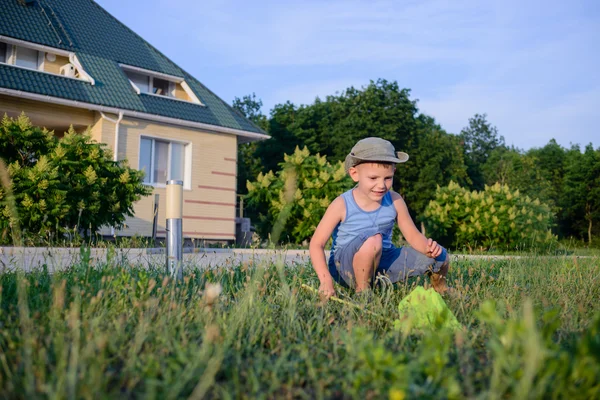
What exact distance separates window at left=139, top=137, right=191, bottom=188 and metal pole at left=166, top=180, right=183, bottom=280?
35.5 ft

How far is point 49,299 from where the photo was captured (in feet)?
10.5

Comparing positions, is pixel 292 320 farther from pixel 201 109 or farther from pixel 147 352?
pixel 201 109

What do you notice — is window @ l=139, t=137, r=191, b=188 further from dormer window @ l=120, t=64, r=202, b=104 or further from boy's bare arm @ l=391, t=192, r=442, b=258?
boy's bare arm @ l=391, t=192, r=442, b=258

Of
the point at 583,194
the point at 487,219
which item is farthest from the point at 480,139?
the point at 487,219

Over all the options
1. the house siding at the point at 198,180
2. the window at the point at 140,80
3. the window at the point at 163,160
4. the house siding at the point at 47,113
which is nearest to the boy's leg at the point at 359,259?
the house siding at the point at 198,180

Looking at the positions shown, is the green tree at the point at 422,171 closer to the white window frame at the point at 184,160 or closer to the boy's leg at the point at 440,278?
the white window frame at the point at 184,160

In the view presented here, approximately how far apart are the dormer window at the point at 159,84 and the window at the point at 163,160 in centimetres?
147

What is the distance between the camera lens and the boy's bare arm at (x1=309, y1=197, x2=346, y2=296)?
3.73 m

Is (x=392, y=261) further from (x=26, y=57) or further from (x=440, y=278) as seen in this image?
(x=26, y=57)

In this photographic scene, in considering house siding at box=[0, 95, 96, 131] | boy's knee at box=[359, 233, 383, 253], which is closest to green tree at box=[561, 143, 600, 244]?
house siding at box=[0, 95, 96, 131]

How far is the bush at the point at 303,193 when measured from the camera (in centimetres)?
1470

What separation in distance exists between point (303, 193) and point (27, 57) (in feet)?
25.8

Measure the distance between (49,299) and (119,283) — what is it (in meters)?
0.46

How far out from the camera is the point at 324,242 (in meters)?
3.94
